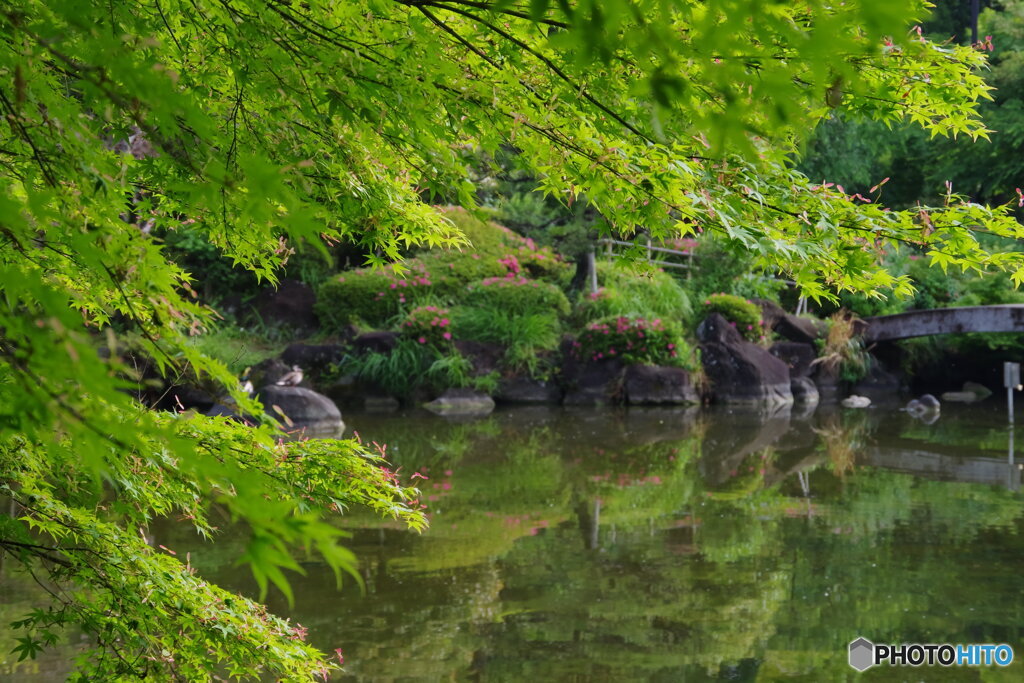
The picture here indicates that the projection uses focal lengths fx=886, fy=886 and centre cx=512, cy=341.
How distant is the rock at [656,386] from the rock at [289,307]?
19.8 feet

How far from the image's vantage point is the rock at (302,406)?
11.4 metres

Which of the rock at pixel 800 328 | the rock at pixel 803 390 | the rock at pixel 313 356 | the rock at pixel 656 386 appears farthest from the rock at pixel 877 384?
the rock at pixel 313 356

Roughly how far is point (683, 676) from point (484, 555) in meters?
2.15

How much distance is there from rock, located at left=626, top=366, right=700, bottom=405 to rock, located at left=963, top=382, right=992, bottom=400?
6215 mm

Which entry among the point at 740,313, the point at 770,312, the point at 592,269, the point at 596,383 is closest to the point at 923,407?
the point at 740,313

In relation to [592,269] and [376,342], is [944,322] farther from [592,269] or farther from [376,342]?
[376,342]

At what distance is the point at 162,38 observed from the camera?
2443 mm

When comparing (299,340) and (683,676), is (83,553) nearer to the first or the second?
(683,676)

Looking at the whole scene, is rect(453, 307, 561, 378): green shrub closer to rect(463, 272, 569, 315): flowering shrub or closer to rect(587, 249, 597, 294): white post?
rect(463, 272, 569, 315): flowering shrub

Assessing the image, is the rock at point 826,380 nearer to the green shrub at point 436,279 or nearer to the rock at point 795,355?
the rock at point 795,355

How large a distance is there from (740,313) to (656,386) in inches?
99.9

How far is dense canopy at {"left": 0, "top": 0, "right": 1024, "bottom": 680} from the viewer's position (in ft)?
5.73

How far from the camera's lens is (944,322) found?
1530 centimetres

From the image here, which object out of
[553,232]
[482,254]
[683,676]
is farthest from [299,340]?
[683,676]
